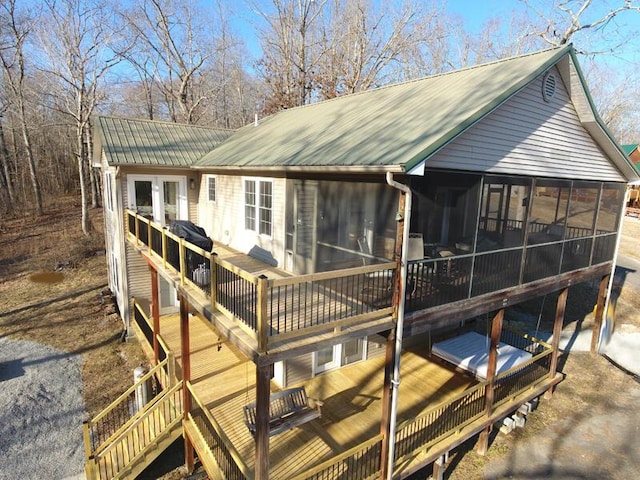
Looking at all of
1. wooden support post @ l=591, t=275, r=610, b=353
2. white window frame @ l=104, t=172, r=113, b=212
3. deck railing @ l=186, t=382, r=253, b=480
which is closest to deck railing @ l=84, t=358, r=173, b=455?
deck railing @ l=186, t=382, r=253, b=480

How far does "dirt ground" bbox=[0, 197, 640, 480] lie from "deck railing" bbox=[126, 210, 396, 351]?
497 cm

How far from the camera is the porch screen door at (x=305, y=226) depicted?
334 inches

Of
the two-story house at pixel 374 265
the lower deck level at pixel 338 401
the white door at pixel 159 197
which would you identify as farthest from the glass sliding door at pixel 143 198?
the lower deck level at pixel 338 401

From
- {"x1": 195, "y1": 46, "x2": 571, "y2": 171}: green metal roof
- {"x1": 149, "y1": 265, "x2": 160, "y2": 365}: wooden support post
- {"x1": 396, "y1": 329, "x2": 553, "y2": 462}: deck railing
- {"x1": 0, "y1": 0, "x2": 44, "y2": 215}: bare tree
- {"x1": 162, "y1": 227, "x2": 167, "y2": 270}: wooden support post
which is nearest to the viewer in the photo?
{"x1": 195, "y1": 46, "x2": 571, "y2": 171}: green metal roof

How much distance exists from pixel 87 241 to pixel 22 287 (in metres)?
6.25

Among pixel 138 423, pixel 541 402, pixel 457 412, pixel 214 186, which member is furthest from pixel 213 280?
pixel 541 402

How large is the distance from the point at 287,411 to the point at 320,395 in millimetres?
1958

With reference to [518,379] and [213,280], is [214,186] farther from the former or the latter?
[518,379]

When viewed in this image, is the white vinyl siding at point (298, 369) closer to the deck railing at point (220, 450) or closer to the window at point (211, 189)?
the deck railing at point (220, 450)

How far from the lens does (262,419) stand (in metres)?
5.12

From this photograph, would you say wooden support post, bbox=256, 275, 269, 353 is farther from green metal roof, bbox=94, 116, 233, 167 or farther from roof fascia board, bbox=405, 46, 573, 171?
green metal roof, bbox=94, 116, 233, 167

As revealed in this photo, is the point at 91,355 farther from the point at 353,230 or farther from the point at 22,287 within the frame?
the point at 353,230

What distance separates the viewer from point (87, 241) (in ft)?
75.6

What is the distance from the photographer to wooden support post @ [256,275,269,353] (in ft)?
15.1
